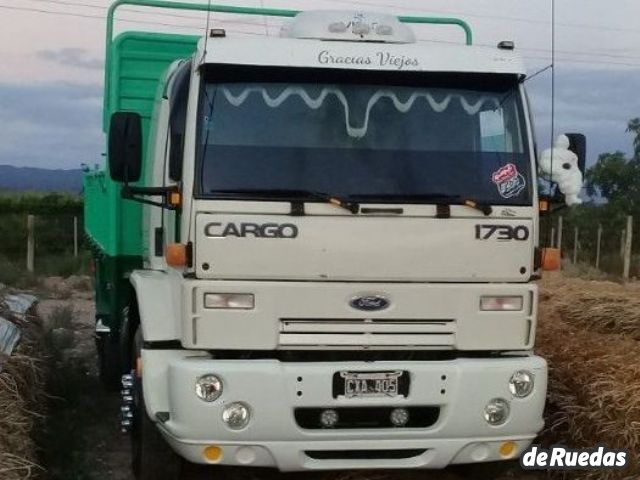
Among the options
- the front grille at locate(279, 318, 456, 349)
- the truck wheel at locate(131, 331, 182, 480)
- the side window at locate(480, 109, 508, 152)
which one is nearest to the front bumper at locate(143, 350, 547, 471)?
the front grille at locate(279, 318, 456, 349)

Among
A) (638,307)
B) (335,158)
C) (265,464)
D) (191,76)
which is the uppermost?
(191,76)

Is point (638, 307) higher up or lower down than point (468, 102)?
lower down

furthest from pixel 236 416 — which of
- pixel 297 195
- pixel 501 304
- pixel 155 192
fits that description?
pixel 501 304

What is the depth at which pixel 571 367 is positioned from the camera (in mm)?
7605

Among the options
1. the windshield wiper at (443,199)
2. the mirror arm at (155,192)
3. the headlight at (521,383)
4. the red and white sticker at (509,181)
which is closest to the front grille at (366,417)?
the headlight at (521,383)

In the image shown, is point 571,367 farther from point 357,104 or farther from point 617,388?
point 357,104

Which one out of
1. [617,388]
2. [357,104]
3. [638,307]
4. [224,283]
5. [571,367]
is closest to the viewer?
[224,283]

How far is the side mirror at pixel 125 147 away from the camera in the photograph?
5.80 meters

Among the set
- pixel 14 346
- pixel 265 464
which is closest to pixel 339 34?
pixel 265 464

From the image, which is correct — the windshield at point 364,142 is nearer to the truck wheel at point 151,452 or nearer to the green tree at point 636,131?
the truck wheel at point 151,452

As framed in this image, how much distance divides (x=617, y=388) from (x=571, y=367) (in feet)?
2.47

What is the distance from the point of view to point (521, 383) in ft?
19.2

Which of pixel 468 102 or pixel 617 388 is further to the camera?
pixel 617 388

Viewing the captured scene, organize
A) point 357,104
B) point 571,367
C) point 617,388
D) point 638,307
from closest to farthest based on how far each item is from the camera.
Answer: point 357,104
point 617,388
point 571,367
point 638,307
